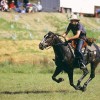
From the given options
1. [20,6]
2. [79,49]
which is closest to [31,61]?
[79,49]

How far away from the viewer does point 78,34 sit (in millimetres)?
19125

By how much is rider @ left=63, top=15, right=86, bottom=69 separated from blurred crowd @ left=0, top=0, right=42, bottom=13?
24075 mm

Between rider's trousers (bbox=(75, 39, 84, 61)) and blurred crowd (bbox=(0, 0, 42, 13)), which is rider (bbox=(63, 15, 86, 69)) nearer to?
rider's trousers (bbox=(75, 39, 84, 61))

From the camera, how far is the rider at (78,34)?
63.2 ft

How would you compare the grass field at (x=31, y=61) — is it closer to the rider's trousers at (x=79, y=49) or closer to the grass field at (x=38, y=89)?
the grass field at (x=38, y=89)

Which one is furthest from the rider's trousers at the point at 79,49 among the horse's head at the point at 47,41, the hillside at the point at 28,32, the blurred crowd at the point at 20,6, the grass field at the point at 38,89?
the blurred crowd at the point at 20,6

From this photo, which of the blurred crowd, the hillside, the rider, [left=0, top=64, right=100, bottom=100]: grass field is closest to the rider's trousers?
the rider

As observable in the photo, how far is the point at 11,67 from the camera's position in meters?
29.6

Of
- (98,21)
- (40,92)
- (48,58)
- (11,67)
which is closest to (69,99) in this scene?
(40,92)

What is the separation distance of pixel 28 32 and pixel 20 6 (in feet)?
23.4

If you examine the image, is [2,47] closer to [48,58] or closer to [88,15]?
[48,58]

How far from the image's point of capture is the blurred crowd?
44372mm

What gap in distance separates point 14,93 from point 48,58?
1338 cm

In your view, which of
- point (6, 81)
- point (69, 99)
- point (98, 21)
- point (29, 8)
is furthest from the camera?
point (98, 21)
